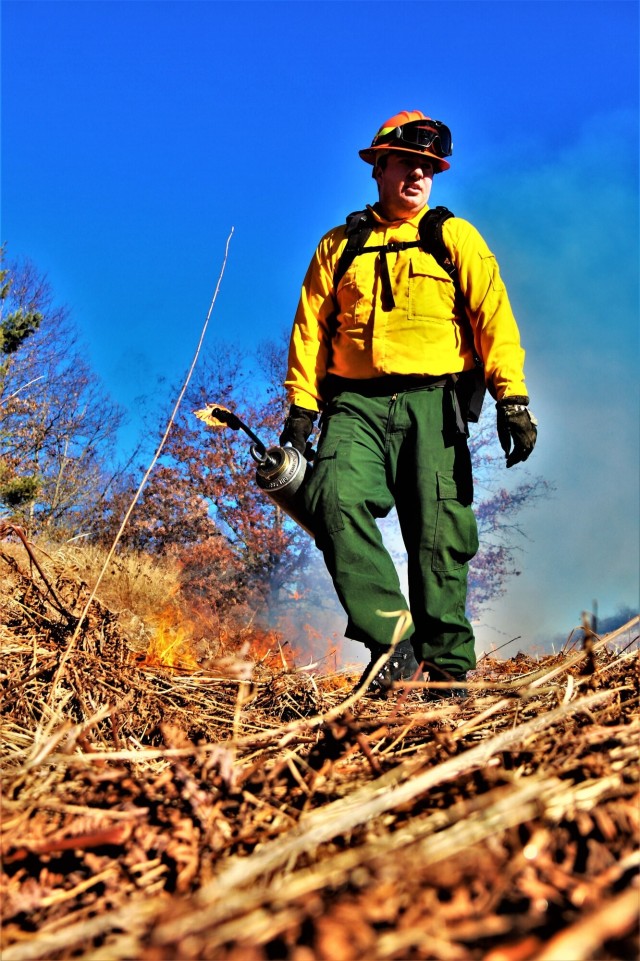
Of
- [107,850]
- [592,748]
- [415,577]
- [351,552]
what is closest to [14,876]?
[107,850]

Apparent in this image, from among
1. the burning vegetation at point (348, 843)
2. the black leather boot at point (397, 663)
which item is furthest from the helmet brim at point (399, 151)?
the burning vegetation at point (348, 843)

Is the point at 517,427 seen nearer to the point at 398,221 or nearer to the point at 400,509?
the point at 400,509

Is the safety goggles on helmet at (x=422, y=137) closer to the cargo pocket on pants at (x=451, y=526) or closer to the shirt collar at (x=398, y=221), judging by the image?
the shirt collar at (x=398, y=221)

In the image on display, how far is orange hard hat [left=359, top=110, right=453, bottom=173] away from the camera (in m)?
3.93

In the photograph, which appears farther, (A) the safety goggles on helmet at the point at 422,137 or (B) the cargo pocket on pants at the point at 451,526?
(A) the safety goggles on helmet at the point at 422,137

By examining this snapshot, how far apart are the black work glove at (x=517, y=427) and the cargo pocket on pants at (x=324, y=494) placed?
0.77 m

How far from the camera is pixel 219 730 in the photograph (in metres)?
2.12

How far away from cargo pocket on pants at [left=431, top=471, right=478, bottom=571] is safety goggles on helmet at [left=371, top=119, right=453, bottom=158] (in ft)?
5.38

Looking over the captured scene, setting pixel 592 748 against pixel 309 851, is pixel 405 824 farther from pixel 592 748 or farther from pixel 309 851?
pixel 592 748

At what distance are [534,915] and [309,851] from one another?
314 mm

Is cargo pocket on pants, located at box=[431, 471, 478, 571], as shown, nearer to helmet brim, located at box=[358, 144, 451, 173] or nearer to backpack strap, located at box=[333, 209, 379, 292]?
backpack strap, located at box=[333, 209, 379, 292]

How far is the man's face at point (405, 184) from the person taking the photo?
3975 mm

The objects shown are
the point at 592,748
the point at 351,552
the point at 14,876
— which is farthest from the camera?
the point at 351,552

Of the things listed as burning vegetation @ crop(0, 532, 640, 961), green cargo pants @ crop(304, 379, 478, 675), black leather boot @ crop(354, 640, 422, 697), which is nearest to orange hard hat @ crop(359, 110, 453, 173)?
green cargo pants @ crop(304, 379, 478, 675)
